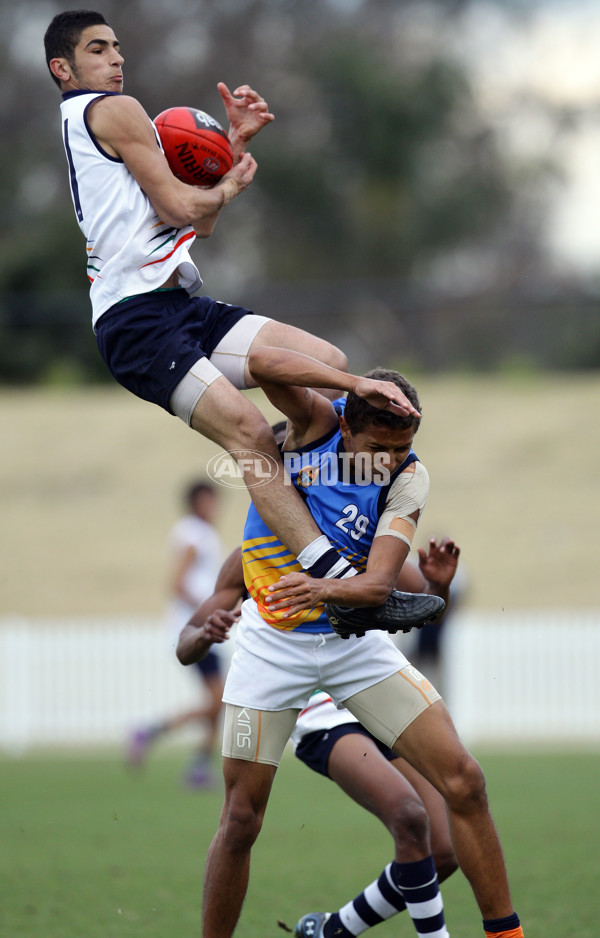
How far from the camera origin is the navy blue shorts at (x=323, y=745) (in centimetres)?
590

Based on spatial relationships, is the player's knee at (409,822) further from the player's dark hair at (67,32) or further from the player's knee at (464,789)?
the player's dark hair at (67,32)

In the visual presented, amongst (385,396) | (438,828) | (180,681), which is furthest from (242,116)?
(180,681)

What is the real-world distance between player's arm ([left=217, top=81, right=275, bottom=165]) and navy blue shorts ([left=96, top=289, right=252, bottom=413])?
2.80ft

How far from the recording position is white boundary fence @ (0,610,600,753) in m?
16.2

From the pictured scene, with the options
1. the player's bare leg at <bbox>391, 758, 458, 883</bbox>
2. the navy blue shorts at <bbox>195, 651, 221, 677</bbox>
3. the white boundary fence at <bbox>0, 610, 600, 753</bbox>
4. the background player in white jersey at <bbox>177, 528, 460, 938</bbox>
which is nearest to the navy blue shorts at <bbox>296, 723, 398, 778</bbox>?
the background player in white jersey at <bbox>177, 528, 460, 938</bbox>

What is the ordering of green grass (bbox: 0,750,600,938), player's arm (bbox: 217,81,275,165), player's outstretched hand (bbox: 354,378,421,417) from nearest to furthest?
1. player's outstretched hand (bbox: 354,378,421,417)
2. player's arm (bbox: 217,81,275,165)
3. green grass (bbox: 0,750,600,938)

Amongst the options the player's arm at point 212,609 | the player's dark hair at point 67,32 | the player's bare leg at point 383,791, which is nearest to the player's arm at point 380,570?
the player's arm at point 212,609

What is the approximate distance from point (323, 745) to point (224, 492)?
66.6 ft

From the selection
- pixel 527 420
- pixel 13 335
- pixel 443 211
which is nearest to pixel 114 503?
pixel 13 335

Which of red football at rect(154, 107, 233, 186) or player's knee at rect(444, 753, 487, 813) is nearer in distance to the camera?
player's knee at rect(444, 753, 487, 813)

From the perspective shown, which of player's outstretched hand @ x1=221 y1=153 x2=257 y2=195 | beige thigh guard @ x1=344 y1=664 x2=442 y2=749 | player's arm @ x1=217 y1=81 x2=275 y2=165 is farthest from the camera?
player's arm @ x1=217 y1=81 x2=275 y2=165

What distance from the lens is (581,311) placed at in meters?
29.8

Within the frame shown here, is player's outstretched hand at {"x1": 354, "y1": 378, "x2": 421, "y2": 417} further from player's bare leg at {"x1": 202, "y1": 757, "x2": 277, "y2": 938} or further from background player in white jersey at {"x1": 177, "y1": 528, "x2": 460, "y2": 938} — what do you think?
player's bare leg at {"x1": 202, "y1": 757, "x2": 277, "y2": 938}

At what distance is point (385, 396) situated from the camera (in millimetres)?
4766
